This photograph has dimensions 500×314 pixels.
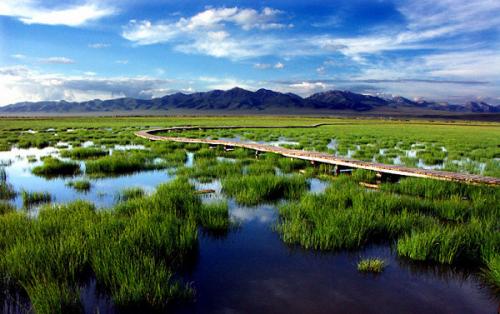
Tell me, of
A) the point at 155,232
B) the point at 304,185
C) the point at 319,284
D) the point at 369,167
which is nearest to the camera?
the point at 319,284

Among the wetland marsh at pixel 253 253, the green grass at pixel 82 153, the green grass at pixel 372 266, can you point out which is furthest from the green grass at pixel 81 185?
the green grass at pixel 372 266

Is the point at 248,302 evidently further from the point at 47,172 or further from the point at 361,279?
the point at 47,172

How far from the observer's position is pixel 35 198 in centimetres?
980

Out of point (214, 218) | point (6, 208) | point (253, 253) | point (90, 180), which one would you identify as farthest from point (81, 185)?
point (253, 253)

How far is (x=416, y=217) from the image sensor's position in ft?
26.5

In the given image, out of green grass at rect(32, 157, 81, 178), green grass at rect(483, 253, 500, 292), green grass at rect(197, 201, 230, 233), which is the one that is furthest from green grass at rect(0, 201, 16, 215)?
green grass at rect(483, 253, 500, 292)

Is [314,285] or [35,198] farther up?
[35,198]

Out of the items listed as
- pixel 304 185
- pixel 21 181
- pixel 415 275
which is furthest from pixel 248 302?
pixel 21 181

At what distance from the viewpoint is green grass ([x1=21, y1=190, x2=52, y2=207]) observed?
377 inches

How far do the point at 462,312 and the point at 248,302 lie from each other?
2.86 metres

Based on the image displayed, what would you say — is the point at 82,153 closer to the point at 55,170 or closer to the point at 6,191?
the point at 55,170

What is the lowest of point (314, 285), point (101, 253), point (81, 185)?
point (314, 285)

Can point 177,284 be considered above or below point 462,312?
above

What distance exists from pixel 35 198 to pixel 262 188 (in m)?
6.30
